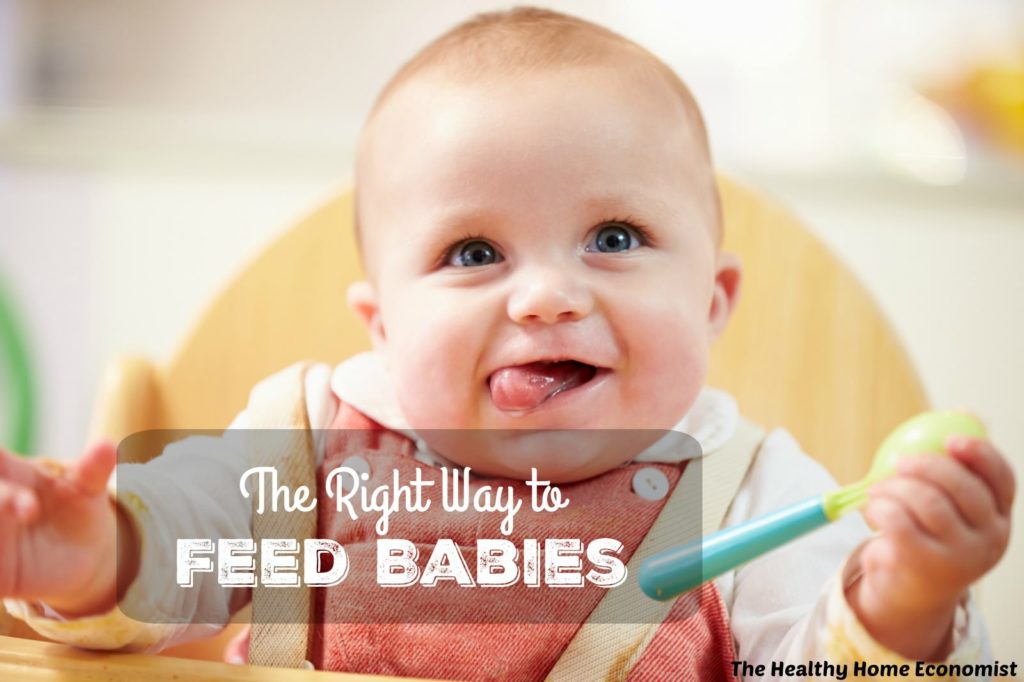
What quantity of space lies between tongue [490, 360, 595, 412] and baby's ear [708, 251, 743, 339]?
0.38 feet

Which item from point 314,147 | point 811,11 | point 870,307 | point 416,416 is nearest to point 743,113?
point 811,11

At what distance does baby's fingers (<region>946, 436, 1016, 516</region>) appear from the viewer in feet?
1.15

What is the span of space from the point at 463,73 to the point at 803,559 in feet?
0.90

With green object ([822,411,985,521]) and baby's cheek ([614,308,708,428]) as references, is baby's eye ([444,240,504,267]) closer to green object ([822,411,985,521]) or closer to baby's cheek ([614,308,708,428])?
baby's cheek ([614,308,708,428])

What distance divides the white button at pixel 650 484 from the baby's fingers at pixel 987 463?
0.18m

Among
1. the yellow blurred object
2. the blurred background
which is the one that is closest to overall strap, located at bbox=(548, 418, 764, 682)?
the blurred background

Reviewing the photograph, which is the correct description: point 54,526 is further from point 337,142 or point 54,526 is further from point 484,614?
point 337,142

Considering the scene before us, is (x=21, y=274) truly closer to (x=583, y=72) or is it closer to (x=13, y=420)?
(x=13, y=420)

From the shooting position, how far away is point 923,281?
1240mm

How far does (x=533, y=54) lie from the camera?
0.51 meters

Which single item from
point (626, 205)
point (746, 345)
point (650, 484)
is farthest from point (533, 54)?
point (746, 345)

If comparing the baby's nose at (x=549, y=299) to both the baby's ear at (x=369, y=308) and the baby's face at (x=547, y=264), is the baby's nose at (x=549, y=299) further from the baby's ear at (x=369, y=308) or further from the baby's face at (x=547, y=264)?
the baby's ear at (x=369, y=308)

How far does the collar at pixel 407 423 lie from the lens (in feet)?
1.73

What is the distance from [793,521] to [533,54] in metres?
0.25
